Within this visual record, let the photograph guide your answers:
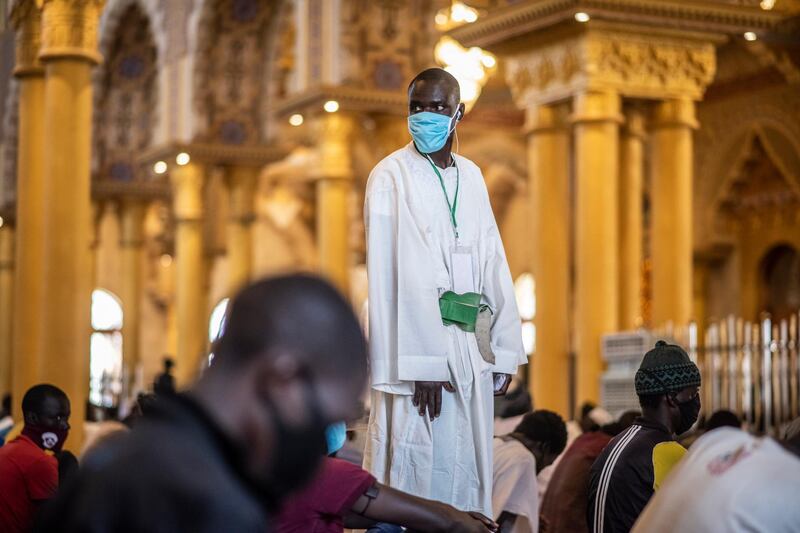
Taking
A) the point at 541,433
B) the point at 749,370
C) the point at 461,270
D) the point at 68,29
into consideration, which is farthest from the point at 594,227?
the point at 461,270

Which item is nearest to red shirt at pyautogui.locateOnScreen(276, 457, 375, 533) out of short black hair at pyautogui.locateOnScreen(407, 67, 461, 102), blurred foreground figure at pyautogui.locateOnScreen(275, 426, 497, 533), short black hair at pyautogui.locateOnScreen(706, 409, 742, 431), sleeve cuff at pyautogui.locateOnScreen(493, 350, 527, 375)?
blurred foreground figure at pyautogui.locateOnScreen(275, 426, 497, 533)

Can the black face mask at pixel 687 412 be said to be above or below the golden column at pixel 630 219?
below

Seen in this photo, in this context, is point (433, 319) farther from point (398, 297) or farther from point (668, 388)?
point (668, 388)

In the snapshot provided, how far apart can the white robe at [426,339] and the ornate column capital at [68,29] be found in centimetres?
583

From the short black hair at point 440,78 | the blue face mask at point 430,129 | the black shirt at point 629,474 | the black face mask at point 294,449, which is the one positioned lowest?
the black shirt at point 629,474

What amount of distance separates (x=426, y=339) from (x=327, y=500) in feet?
5.17

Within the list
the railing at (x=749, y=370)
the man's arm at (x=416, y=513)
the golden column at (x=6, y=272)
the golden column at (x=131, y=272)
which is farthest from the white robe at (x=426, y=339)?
the golden column at (x=6, y=272)

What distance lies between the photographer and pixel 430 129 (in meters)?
5.50

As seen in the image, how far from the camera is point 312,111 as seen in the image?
696 inches

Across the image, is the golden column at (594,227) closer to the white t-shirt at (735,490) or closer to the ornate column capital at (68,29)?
the ornate column capital at (68,29)

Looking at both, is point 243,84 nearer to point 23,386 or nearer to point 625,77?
point 625,77

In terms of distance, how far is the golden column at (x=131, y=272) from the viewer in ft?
82.9

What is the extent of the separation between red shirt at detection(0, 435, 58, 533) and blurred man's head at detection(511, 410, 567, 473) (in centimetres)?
232

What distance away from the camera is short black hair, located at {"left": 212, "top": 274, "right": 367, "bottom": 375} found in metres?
2.01
